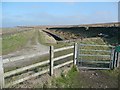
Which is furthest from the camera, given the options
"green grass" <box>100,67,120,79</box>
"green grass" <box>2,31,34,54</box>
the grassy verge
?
"green grass" <box>2,31,34,54</box>

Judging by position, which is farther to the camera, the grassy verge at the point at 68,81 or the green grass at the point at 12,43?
the green grass at the point at 12,43

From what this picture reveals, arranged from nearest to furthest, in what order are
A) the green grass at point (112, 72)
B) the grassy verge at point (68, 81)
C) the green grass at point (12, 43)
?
the grassy verge at point (68, 81) < the green grass at point (112, 72) < the green grass at point (12, 43)

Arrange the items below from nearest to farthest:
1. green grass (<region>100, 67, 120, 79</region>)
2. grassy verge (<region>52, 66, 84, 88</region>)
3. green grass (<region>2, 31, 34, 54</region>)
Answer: grassy verge (<region>52, 66, 84, 88</region>), green grass (<region>100, 67, 120, 79</region>), green grass (<region>2, 31, 34, 54</region>)

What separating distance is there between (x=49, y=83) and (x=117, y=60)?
4634 mm

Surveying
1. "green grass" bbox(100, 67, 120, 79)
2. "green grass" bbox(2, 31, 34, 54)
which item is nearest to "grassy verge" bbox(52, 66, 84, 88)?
"green grass" bbox(100, 67, 120, 79)

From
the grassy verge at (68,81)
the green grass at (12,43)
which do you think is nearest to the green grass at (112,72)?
the grassy verge at (68,81)

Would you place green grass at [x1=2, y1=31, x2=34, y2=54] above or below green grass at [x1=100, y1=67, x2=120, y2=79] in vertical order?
above

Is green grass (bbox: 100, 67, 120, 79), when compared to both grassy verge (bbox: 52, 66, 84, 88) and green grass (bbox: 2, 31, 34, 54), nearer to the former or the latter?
grassy verge (bbox: 52, 66, 84, 88)

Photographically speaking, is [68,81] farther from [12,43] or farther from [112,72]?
[12,43]

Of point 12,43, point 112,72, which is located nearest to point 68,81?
point 112,72

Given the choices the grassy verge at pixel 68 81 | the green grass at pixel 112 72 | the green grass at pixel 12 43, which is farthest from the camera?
the green grass at pixel 12 43

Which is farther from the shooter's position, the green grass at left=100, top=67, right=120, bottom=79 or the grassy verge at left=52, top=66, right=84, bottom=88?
the green grass at left=100, top=67, right=120, bottom=79

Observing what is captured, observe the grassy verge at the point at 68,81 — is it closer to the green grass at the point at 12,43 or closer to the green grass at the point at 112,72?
the green grass at the point at 112,72

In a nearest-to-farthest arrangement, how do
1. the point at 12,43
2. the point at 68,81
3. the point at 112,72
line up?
the point at 68,81, the point at 112,72, the point at 12,43
